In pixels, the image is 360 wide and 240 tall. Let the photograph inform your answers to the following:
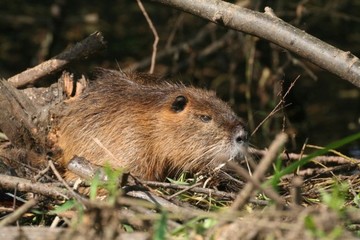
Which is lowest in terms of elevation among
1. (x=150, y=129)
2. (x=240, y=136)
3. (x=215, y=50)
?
(x=150, y=129)

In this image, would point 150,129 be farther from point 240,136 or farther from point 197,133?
point 240,136

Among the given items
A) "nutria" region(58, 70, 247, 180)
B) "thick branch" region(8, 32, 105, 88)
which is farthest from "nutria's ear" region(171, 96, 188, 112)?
"thick branch" region(8, 32, 105, 88)

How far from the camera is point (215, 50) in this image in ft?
24.9

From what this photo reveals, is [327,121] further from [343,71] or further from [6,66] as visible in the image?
[343,71]

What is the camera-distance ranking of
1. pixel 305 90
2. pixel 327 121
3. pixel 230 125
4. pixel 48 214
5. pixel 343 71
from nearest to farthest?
1. pixel 48 214
2. pixel 343 71
3. pixel 230 125
4. pixel 327 121
5. pixel 305 90

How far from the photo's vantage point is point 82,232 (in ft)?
8.60

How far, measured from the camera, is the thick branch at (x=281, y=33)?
3.87 metres

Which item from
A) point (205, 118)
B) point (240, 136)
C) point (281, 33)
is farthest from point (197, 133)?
point (281, 33)

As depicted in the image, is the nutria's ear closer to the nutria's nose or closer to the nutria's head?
the nutria's head

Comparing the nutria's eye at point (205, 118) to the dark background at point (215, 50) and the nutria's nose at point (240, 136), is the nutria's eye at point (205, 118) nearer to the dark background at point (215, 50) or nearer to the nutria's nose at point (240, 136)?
the nutria's nose at point (240, 136)

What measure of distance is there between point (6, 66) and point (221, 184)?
181 inches

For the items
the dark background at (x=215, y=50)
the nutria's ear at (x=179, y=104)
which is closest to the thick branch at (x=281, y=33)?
the nutria's ear at (x=179, y=104)

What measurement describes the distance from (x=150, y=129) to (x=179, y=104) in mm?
182

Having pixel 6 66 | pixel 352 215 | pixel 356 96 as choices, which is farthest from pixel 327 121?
pixel 352 215
